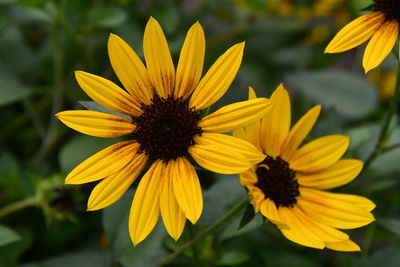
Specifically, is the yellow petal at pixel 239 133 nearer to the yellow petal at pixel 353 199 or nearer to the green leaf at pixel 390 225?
the yellow petal at pixel 353 199

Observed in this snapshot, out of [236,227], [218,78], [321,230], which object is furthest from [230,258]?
[218,78]

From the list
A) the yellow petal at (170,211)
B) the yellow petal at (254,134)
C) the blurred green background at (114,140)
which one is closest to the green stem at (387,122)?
the blurred green background at (114,140)

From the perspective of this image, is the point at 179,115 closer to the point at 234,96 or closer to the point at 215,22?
the point at 234,96

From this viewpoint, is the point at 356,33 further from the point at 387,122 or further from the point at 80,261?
the point at 80,261

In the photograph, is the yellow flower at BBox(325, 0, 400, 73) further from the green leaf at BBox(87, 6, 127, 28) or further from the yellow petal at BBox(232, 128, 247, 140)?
the green leaf at BBox(87, 6, 127, 28)

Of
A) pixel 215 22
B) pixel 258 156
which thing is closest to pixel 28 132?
pixel 215 22

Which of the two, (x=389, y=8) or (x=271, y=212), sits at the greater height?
(x=389, y=8)
